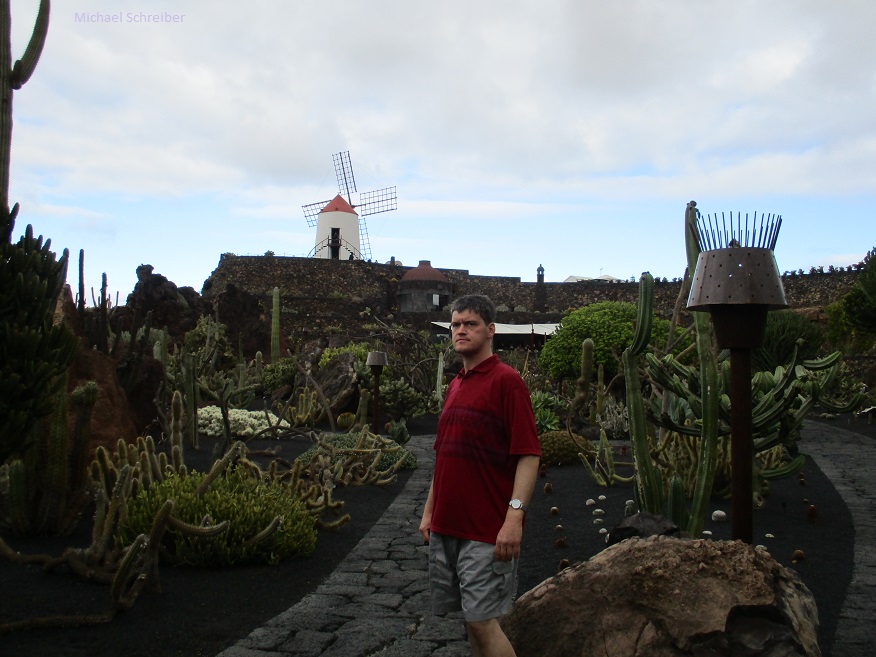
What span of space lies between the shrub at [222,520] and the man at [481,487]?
1842 millimetres

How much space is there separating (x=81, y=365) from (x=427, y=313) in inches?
1073

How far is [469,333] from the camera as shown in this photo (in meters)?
2.87

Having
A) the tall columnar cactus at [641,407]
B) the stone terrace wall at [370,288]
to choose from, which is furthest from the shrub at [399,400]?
the stone terrace wall at [370,288]

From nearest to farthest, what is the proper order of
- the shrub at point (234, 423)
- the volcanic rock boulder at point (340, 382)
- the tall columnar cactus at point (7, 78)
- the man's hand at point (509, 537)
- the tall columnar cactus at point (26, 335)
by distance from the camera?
the man's hand at point (509, 537)
the tall columnar cactus at point (26, 335)
the tall columnar cactus at point (7, 78)
the shrub at point (234, 423)
the volcanic rock boulder at point (340, 382)

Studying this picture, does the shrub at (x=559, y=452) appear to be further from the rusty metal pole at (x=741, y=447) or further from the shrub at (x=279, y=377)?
the shrub at (x=279, y=377)

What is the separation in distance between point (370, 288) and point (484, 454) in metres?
34.9

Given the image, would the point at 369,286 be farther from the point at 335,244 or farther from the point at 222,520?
the point at 222,520

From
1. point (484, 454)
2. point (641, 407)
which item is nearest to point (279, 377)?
point (641, 407)

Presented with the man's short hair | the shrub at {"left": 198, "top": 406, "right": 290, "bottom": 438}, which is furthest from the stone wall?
the man's short hair

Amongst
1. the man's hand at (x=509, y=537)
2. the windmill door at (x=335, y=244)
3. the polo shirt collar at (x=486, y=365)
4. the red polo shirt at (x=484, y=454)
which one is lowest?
the man's hand at (x=509, y=537)

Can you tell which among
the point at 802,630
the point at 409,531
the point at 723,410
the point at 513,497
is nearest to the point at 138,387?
the point at 409,531

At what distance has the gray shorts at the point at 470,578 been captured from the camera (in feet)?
8.61

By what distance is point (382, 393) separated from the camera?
42.7 feet

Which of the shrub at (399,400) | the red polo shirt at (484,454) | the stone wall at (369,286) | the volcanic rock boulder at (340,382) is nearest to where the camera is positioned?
the red polo shirt at (484,454)
